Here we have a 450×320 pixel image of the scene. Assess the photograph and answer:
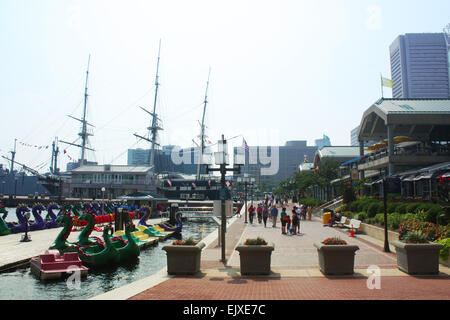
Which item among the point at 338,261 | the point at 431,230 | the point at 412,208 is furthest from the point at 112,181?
the point at 338,261

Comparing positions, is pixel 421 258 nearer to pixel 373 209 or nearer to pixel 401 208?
pixel 401 208

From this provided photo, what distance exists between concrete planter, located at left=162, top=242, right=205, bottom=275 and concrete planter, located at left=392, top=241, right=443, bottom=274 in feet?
20.6

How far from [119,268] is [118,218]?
14021 millimetres

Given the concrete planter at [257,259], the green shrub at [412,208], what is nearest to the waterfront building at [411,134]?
the green shrub at [412,208]

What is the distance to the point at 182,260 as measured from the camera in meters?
10.7

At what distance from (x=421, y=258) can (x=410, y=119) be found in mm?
28268

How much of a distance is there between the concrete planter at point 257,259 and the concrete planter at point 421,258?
157 inches

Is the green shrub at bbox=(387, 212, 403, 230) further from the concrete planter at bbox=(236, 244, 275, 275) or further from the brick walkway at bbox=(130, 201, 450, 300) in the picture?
the concrete planter at bbox=(236, 244, 275, 275)

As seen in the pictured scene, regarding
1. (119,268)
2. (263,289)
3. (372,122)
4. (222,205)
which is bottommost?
(119,268)

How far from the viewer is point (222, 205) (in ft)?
45.2
